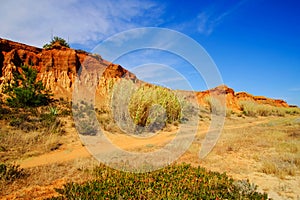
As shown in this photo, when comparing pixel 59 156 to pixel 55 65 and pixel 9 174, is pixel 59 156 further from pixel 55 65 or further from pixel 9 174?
pixel 55 65

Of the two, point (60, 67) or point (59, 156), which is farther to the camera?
Answer: point (60, 67)

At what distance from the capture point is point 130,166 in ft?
18.8

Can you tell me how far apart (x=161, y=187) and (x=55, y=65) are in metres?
26.4

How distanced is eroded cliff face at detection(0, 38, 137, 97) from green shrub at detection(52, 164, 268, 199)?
66.1 feet

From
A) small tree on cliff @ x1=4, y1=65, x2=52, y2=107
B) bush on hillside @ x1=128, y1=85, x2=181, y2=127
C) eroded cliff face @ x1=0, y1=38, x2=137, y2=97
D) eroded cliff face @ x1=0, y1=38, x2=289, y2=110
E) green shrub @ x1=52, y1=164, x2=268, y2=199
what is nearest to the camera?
green shrub @ x1=52, y1=164, x2=268, y2=199

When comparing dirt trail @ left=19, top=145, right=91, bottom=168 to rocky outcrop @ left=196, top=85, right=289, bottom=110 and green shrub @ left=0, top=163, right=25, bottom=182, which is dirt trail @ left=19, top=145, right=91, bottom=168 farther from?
rocky outcrop @ left=196, top=85, right=289, bottom=110

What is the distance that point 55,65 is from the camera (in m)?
27.2

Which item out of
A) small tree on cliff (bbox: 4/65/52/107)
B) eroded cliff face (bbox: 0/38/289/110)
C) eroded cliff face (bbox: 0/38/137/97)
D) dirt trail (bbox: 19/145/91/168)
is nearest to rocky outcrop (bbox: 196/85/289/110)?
eroded cliff face (bbox: 0/38/289/110)

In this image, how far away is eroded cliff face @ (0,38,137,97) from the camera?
24.3 metres

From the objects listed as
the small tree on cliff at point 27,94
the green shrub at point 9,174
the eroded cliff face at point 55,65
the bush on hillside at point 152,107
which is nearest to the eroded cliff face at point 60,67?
the eroded cliff face at point 55,65

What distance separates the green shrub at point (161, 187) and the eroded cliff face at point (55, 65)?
66.1 feet

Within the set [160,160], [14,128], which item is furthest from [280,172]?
[14,128]

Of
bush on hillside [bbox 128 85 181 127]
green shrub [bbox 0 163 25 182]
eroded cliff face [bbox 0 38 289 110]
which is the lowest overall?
green shrub [bbox 0 163 25 182]

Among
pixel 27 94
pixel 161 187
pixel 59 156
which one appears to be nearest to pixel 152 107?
pixel 59 156
